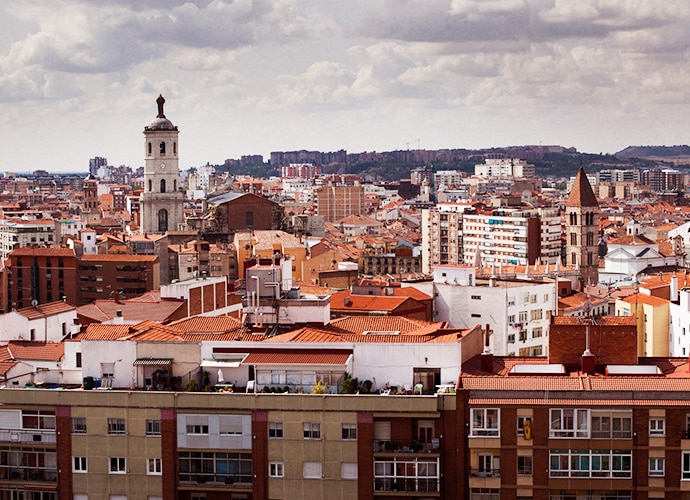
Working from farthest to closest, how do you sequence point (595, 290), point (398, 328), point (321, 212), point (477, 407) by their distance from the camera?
point (321, 212)
point (595, 290)
point (398, 328)
point (477, 407)

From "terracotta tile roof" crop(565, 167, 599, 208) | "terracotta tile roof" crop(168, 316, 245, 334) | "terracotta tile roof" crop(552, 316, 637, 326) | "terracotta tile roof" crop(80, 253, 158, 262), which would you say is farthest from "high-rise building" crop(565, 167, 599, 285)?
"terracotta tile roof" crop(552, 316, 637, 326)

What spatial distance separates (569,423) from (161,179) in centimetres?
7118

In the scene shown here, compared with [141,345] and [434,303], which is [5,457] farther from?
[434,303]

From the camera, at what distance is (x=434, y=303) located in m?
40.0

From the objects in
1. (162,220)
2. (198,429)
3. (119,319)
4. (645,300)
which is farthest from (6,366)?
(162,220)

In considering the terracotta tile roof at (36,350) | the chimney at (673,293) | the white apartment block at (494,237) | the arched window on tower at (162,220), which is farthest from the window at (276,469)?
the arched window on tower at (162,220)

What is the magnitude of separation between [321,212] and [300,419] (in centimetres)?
12865

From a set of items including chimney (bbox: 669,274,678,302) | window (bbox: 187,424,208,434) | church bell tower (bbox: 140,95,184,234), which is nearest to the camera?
window (bbox: 187,424,208,434)

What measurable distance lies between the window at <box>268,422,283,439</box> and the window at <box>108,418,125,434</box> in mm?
2333

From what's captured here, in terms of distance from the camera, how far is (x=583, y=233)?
81.9 m

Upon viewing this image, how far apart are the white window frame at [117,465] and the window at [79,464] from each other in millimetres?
419

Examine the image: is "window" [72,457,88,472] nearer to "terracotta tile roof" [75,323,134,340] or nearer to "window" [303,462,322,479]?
"terracotta tile roof" [75,323,134,340]

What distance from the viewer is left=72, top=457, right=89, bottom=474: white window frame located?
2188 centimetres

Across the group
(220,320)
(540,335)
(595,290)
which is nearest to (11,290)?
(595,290)
